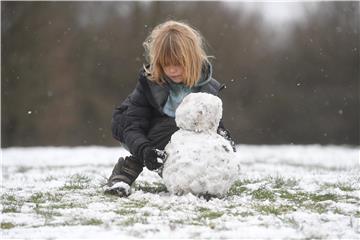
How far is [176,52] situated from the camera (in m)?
5.25

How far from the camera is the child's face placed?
5293 millimetres

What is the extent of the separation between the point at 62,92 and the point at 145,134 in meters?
17.4

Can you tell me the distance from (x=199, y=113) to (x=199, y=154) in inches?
12.2

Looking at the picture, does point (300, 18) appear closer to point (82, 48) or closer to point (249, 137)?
point (249, 137)

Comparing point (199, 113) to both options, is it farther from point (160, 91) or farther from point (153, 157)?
point (160, 91)

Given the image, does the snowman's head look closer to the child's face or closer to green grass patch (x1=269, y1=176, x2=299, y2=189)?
the child's face

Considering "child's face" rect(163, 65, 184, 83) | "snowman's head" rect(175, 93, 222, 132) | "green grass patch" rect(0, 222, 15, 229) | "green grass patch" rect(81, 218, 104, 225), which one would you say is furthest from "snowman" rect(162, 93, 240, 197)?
"green grass patch" rect(0, 222, 15, 229)

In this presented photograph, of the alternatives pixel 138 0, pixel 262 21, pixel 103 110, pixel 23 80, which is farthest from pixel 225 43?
pixel 23 80

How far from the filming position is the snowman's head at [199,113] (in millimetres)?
4863

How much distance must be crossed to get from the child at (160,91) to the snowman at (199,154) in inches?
12.4

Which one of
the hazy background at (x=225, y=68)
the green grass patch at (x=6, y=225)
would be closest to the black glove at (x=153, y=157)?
the green grass patch at (x=6, y=225)

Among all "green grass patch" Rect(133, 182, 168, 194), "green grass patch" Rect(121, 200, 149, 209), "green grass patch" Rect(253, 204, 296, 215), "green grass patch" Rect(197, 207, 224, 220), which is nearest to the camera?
"green grass patch" Rect(197, 207, 224, 220)

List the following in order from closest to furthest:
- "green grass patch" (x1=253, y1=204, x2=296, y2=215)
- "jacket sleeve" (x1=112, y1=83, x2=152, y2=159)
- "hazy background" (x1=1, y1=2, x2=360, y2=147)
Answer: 1. "green grass patch" (x1=253, y1=204, x2=296, y2=215)
2. "jacket sleeve" (x1=112, y1=83, x2=152, y2=159)
3. "hazy background" (x1=1, y1=2, x2=360, y2=147)

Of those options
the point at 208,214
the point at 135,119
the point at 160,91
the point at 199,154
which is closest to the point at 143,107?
the point at 135,119
